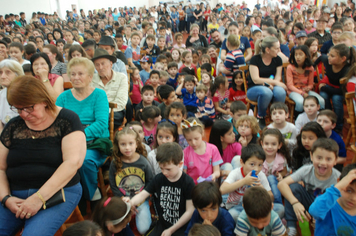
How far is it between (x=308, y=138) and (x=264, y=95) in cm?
126

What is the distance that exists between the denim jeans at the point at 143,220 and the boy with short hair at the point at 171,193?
0.43 feet

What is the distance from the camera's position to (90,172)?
216 centimetres

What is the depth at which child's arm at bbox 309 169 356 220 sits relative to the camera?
1275 millimetres

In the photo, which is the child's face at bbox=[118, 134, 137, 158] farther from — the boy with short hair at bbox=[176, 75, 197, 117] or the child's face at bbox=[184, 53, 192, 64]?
the child's face at bbox=[184, 53, 192, 64]

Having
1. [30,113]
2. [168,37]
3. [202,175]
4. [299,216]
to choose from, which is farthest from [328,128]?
[168,37]

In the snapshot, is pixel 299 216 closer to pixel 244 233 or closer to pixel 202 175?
pixel 244 233

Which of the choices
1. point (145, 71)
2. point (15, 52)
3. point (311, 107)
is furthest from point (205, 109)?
point (15, 52)

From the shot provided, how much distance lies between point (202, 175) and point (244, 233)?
70cm

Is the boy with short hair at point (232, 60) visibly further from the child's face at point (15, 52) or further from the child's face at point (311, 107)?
the child's face at point (15, 52)

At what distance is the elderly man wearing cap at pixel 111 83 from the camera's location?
2918 mm

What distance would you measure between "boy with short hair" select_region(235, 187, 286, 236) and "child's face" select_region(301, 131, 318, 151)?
37.0 inches

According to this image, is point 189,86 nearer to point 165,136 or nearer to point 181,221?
point 165,136

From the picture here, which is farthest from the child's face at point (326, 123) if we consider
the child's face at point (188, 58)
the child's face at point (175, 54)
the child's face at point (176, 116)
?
the child's face at point (175, 54)

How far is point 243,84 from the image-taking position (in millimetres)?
4090
